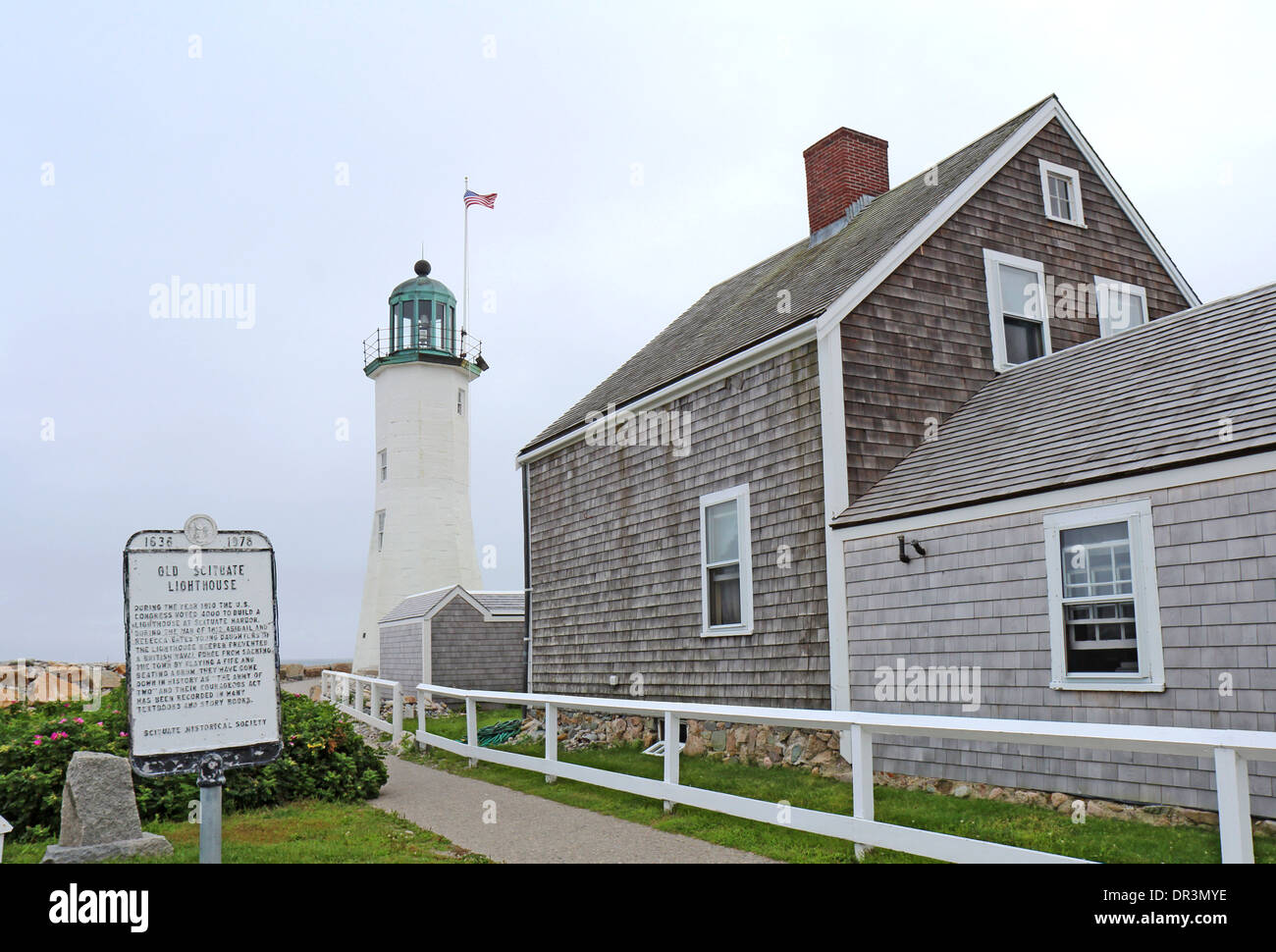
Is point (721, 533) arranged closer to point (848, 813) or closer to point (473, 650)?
point (848, 813)

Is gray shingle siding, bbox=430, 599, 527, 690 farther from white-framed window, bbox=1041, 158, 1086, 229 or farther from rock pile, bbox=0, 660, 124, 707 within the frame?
white-framed window, bbox=1041, 158, 1086, 229

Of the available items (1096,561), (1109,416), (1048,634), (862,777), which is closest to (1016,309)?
(1109,416)

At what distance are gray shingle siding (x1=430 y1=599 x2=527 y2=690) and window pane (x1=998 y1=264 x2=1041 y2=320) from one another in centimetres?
1579

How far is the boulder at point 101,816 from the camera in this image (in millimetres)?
7191

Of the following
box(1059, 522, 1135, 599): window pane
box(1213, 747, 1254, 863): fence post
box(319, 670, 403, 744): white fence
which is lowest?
box(319, 670, 403, 744): white fence

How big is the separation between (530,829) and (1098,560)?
17.7 ft

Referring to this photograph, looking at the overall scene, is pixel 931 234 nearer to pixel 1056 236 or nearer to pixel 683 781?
pixel 1056 236

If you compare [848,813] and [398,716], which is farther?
[398,716]

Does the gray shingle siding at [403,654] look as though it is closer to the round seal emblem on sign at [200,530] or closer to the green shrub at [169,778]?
the green shrub at [169,778]

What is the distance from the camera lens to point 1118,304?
48.4 ft

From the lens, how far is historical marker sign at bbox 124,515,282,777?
5219mm

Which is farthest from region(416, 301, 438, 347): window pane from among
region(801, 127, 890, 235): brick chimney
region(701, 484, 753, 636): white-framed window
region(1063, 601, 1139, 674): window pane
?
region(1063, 601, 1139, 674): window pane

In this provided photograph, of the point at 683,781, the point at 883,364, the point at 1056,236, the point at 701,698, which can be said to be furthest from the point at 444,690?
the point at 1056,236

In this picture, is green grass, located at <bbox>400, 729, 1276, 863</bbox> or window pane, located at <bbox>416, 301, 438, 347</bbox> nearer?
green grass, located at <bbox>400, 729, 1276, 863</bbox>
